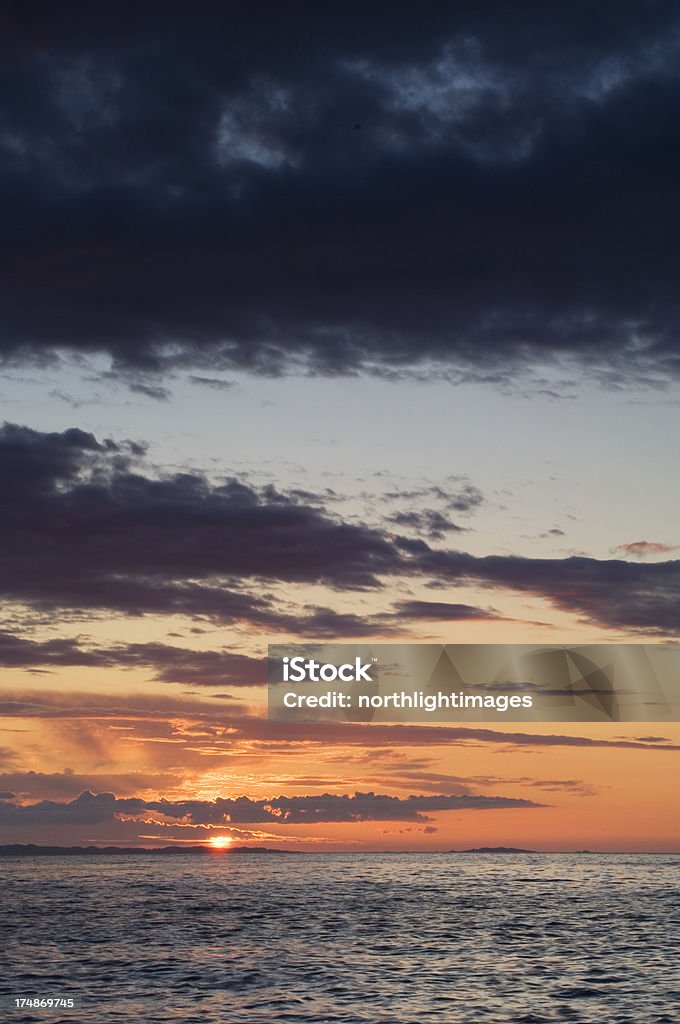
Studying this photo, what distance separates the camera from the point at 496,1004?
5319 cm

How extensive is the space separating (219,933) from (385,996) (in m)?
36.5

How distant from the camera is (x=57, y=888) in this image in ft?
581

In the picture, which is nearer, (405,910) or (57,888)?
(405,910)

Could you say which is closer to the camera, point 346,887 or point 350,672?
point 350,672

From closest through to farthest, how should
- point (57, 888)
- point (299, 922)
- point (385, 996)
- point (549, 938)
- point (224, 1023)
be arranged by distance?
point (224, 1023) < point (385, 996) < point (549, 938) < point (299, 922) < point (57, 888)

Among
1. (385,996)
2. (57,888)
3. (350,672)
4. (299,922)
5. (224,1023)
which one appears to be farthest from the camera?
(57,888)

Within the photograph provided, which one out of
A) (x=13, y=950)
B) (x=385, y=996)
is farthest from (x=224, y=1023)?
(x=13, y=950)

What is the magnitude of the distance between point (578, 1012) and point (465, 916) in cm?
5825

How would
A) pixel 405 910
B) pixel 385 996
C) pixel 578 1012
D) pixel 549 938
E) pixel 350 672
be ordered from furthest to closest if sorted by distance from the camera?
pixel 405 910 → pixel 549 938 → pixel 350 672 → pixel 385 996 → pixel 578 1012

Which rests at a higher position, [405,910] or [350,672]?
[350,672]

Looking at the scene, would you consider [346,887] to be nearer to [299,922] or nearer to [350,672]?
Answer: [299,922]

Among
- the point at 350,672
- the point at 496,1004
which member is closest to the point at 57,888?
the point at 350,672

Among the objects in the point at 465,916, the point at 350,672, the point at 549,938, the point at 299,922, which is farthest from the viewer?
the point at 465,916

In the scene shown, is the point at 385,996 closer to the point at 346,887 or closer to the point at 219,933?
the point at 219,933
